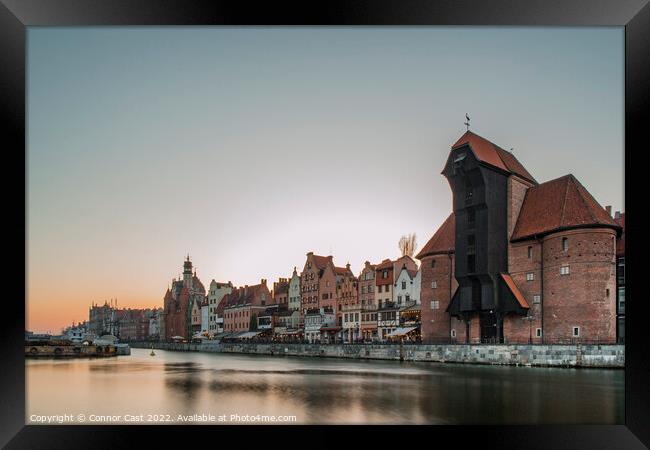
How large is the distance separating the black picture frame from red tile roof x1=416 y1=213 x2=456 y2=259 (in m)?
21.7

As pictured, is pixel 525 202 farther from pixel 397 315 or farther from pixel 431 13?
pixel 431 13

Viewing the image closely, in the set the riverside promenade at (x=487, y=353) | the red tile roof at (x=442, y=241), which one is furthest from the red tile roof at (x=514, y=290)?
the red tile roof at (x=442, y=241)

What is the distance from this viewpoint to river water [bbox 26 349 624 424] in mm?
12820

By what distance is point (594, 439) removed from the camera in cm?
935

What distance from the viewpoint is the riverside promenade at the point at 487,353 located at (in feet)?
75.7

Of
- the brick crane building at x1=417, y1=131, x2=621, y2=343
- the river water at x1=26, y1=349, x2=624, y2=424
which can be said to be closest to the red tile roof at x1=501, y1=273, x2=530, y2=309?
the brick crane building at x1=417, y1=131, x2=621, y2=343

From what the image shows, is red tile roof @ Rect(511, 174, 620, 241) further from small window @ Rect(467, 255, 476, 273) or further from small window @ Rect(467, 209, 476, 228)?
small window @ Rect(467, 255, 476, 273)

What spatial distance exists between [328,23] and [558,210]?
19.9m

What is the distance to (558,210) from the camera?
26641 mm

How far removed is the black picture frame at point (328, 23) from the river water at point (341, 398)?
1.01 metres

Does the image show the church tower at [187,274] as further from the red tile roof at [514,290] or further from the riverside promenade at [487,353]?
the red tile roof at [514,290]

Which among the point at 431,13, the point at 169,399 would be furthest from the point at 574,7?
the point at 169,399

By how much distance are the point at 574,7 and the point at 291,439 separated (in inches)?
294

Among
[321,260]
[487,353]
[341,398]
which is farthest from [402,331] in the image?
[341,398]
